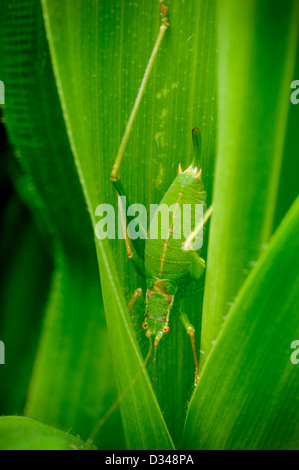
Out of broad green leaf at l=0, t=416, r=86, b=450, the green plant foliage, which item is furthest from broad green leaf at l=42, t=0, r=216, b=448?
broad green leaf at l=0, t=416, r=86, b=450

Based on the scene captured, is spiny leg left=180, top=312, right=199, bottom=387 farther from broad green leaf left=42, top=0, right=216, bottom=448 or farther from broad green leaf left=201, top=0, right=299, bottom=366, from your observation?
broad green leaf left=201, top=0, right=299, bottom=366

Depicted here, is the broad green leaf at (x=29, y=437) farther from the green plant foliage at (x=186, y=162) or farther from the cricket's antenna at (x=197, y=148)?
the cricket's antenna at (x=197, y=148)

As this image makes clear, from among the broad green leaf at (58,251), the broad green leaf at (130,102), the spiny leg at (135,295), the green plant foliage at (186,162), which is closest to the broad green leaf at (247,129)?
the green plant foliage at (186,162)

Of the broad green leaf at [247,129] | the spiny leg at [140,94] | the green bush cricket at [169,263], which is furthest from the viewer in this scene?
the green bush cricket at [169,263]

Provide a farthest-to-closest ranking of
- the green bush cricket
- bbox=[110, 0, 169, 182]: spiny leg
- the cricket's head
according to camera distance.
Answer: the cricket's head → the green bush cricket → bbox=[110, 0, 169, 182]: spiny leg

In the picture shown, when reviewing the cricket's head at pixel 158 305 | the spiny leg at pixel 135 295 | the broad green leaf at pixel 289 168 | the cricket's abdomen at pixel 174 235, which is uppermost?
the broad green leaf at pixel 289 168

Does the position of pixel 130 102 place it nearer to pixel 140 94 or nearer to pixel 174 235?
pixel 140 94
